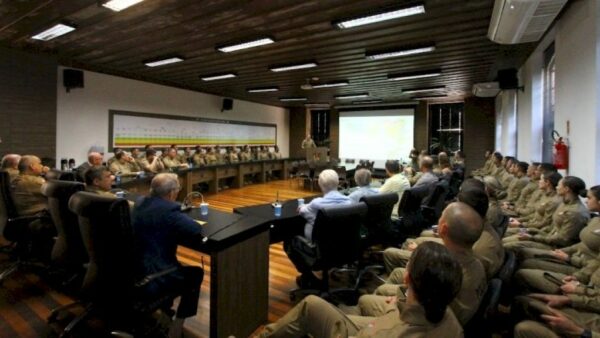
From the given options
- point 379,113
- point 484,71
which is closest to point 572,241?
point 484,71

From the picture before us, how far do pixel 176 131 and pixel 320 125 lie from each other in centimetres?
680

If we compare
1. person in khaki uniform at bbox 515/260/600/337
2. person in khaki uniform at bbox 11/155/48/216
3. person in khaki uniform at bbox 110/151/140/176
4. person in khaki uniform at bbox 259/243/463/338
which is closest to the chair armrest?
person in khaki uniform at bbox 259/243/463/338

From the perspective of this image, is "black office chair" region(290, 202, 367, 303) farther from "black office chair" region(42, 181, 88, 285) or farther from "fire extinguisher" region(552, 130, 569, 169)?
"fire extinguisher" region(552, 130, 569, 169)

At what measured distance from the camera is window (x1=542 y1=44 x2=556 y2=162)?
5070 millimetres

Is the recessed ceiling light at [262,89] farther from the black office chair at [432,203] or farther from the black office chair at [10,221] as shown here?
the black office chair at [10,221]

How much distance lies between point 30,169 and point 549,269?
4.93 metres

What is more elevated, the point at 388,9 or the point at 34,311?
the point at 388,9

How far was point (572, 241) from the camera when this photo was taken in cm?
282

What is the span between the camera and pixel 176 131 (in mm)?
9430

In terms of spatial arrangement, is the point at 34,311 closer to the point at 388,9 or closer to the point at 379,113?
the point at 388,9

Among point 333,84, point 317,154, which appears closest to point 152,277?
point 333,84

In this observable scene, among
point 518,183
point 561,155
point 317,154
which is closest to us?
point 561,155

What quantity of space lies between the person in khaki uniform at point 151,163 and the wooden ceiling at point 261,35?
190 centimetres

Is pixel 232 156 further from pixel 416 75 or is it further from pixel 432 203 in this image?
pixel 432 203
